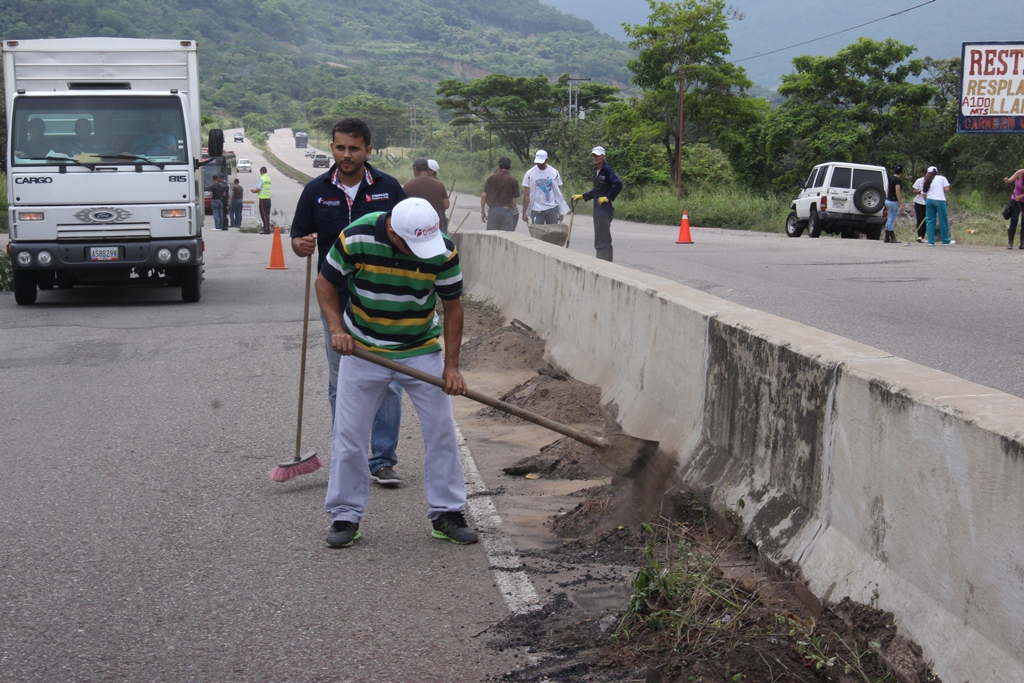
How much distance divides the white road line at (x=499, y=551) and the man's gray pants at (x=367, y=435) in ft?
0.79

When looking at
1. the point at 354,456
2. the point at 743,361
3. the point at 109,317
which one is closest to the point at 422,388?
the point at 354,456

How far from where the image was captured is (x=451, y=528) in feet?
16.2

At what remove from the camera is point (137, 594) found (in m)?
4.29

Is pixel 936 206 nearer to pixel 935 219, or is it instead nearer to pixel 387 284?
pixel 935 219

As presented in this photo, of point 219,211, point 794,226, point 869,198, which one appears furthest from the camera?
point 219,211

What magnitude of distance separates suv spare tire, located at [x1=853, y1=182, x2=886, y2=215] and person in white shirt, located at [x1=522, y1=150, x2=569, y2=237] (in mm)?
11431

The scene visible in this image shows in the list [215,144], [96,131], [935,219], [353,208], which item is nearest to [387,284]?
[353,208]

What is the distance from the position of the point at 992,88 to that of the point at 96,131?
20.4 meters

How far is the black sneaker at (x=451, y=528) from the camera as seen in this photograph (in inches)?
Result: 193

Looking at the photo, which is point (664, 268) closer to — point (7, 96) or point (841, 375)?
point (7, 96)

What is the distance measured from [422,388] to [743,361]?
1.44 m

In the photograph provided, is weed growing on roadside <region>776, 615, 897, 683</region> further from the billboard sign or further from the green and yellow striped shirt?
the billboard sign

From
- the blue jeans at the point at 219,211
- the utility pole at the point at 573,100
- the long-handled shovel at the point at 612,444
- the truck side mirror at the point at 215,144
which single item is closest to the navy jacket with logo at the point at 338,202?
the long-handled shovel at the point at 612,444

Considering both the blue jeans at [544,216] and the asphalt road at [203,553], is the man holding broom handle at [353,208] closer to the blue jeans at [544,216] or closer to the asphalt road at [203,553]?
the asphalt road at [203,553]
